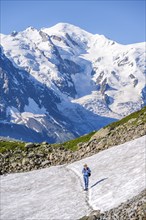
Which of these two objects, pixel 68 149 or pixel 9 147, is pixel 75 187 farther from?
pixel 9 147

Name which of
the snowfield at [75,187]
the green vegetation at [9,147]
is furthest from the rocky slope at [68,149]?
the snowfield at [75,187]

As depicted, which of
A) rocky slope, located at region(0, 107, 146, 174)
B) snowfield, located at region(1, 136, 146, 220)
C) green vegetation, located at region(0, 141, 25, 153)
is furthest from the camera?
green vegetation, located at region(0, 141, 25, 153)

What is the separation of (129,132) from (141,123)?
316cm

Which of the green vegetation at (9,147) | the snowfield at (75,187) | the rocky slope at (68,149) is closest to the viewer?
the snowfield at (75,187)

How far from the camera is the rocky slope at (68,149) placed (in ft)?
219

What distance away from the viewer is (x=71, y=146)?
254ft

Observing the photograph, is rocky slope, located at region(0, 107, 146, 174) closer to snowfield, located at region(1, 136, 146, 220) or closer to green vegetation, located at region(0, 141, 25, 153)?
green vegetation, located at region(0, 141, 25, 153)

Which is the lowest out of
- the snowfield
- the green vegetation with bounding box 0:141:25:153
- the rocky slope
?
the snowfield

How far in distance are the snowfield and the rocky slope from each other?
129 inches

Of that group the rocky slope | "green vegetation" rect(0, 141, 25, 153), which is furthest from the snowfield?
"green vegetation" rect(0, 141, 25, 153)

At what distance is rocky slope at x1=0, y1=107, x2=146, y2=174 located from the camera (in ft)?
219

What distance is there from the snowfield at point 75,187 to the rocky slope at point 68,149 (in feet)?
10.8

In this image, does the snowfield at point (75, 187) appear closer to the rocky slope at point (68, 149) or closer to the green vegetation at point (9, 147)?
the rocky slope at point (68, 149)

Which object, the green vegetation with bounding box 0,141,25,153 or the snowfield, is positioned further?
the green vegetation with bounding box 0,141,25,153
